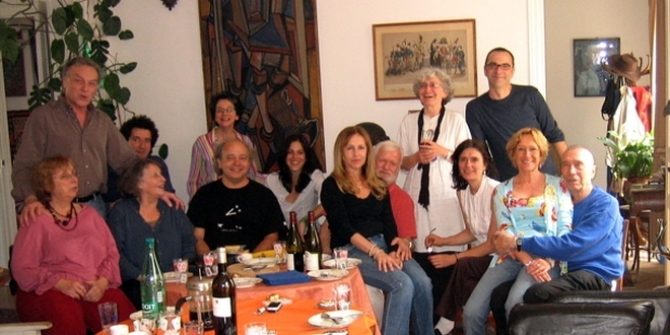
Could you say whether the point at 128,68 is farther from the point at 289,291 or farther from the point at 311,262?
the point at 289,291

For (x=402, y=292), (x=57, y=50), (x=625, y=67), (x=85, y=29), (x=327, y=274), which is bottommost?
(x=402, y=292)

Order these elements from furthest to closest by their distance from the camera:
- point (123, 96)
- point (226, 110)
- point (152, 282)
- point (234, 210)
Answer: point (123, 96), point (226, 110), point (234, 210), point (152, 282)

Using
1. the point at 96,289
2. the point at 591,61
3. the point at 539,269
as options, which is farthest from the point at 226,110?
the point at 591,61

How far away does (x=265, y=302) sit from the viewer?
8.93 ft

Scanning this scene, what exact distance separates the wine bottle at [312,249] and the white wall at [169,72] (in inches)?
90.3

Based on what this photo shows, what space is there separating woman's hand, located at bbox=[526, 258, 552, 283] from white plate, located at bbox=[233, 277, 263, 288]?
4.51 ft

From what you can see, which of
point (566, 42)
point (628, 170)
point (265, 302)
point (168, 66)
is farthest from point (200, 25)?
point (566, 42)

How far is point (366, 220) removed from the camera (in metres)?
4.02

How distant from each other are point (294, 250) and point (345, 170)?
72cm

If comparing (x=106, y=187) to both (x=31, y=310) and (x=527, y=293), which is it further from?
(x=527, y=293)

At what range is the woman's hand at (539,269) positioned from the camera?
348 cm

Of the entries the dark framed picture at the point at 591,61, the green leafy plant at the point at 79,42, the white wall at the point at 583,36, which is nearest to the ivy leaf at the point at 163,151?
the green leafy plant at the point at 79,42

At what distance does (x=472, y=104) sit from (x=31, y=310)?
9.44 feet

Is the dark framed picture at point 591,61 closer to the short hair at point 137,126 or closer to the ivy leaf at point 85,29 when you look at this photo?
the short hair at point 137,126
